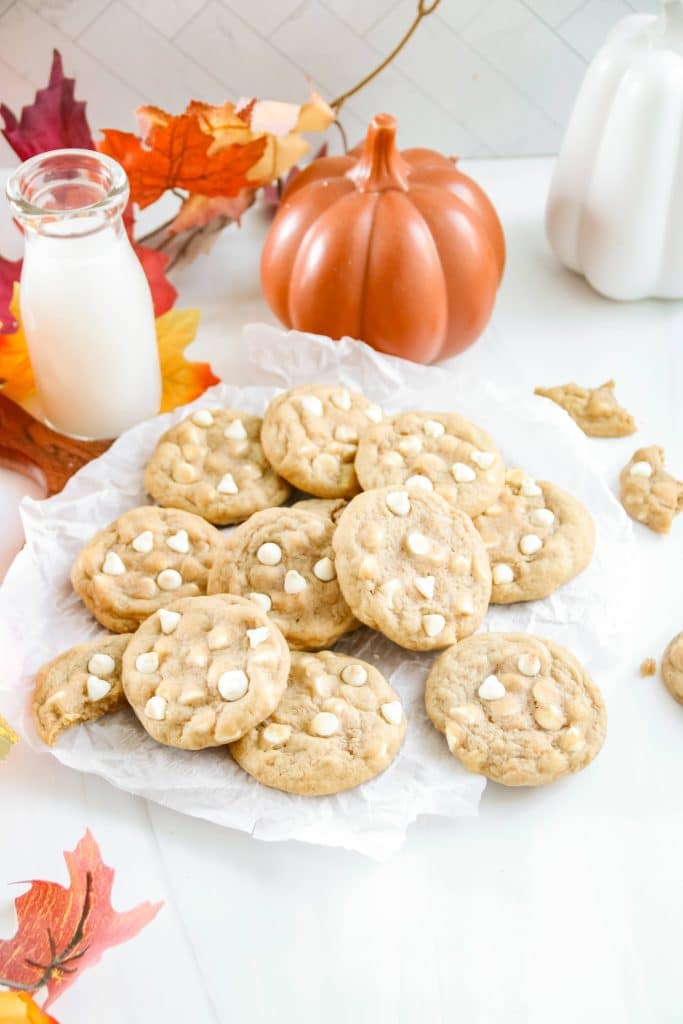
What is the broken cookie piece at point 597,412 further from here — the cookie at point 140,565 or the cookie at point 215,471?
the cookie at point 140,565

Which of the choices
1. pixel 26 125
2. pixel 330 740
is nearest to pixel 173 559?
pixel 330 740

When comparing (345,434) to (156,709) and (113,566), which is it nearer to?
(113,566)

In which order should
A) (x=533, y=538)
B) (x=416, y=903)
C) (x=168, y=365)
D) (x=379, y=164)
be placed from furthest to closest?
(x=168, y=365)
(x=379, y=164)
(x=533, y=538)
(x=416, y=903)

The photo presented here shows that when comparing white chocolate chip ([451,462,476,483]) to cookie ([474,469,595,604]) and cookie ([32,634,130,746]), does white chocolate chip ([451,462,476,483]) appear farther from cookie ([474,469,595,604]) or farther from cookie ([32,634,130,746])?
cookie ([32,634,130,746])

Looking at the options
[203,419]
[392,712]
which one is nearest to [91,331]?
[203,419]

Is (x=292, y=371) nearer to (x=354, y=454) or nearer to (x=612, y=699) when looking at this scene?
(x=354, y=454)

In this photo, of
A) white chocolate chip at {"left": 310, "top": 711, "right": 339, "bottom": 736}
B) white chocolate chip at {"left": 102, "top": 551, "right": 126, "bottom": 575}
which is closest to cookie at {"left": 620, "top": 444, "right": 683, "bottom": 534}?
white chocolate chip at {"left": 310, "top": 711, "right": 339, "bottom": 736}
